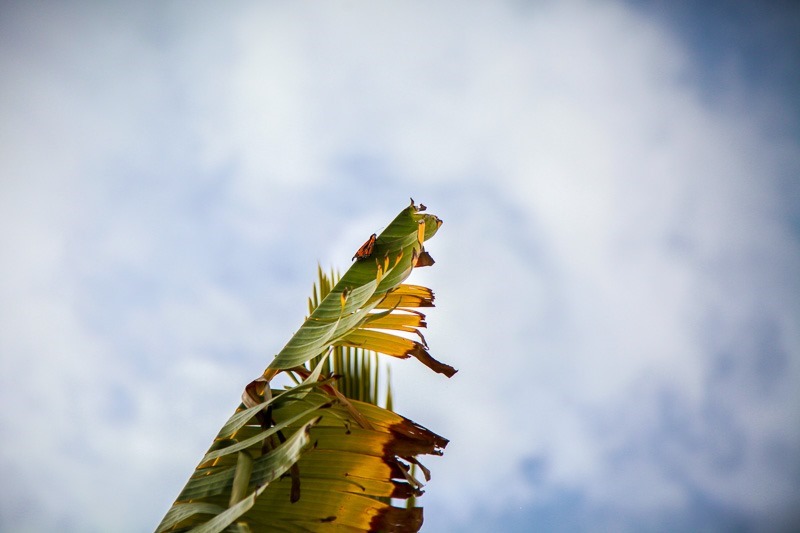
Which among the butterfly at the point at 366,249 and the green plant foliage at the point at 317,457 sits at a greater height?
the butterfly at the point at 366,249

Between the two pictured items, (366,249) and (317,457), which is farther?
(366,249)

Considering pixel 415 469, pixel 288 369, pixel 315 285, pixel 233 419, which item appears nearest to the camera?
pixel 233 419

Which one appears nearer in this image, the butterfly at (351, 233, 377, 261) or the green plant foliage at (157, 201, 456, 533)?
the green plant foliage at (157, 201, 456, 533)

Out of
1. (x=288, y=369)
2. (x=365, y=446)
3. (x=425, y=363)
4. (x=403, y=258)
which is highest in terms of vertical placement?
(x=403, y=258)

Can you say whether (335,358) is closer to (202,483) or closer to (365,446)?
(365,446)

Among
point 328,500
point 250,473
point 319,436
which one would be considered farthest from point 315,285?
point 250,473

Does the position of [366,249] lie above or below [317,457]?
above

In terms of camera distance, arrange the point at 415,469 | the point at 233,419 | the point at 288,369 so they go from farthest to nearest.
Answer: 1. the point at 415,469
2. the point at 288,369
3. the point at 233,419

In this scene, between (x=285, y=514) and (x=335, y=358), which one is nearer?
(x=285, y=514)

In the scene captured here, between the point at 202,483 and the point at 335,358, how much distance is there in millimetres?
1060

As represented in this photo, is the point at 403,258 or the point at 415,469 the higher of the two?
the point at 403,258

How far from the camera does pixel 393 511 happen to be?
2047 millimetres

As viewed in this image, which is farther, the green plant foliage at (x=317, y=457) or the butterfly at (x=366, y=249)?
the butterfly at (x=366, y=249)

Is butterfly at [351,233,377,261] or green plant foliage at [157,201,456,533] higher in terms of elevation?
butterfly at [351,233,377,261]
